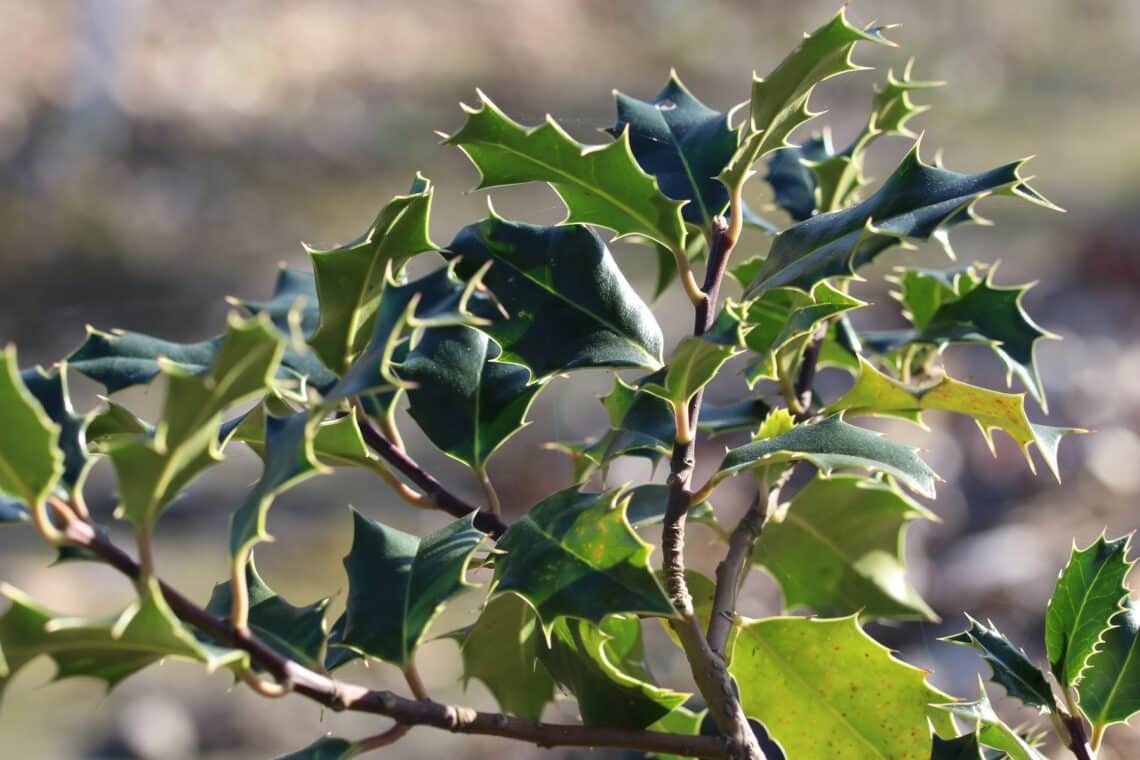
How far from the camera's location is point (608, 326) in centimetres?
64

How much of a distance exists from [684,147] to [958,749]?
35 cm

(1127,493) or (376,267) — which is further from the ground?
(376,267)

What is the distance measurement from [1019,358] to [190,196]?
602 centimetres

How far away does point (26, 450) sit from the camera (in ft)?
1.47

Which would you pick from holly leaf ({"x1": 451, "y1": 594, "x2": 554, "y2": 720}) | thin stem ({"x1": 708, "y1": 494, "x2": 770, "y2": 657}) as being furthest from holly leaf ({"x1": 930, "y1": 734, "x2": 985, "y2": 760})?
holly leaf ({"x1": 451, "y1": 594, "x2": 554, "y2": 720})

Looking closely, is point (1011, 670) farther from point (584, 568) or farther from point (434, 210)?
point (434, 210)

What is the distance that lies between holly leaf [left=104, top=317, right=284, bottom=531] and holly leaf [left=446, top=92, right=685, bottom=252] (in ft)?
0.68

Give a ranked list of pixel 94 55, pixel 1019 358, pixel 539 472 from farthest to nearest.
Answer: pixel 94 55, pixel 539 472, pixel 1019 358

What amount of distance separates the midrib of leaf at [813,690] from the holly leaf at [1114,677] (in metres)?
0.12

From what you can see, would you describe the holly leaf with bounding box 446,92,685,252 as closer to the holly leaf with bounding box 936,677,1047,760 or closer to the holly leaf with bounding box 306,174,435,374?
the holly leaf with bounding box 306,174,435,374

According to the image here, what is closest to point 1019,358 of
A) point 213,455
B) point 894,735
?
point 894,735

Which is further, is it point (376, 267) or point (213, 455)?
point (376, 267)

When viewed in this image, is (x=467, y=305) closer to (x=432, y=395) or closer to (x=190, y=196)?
(x=432, y=395)

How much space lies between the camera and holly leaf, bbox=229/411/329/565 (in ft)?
1.52
